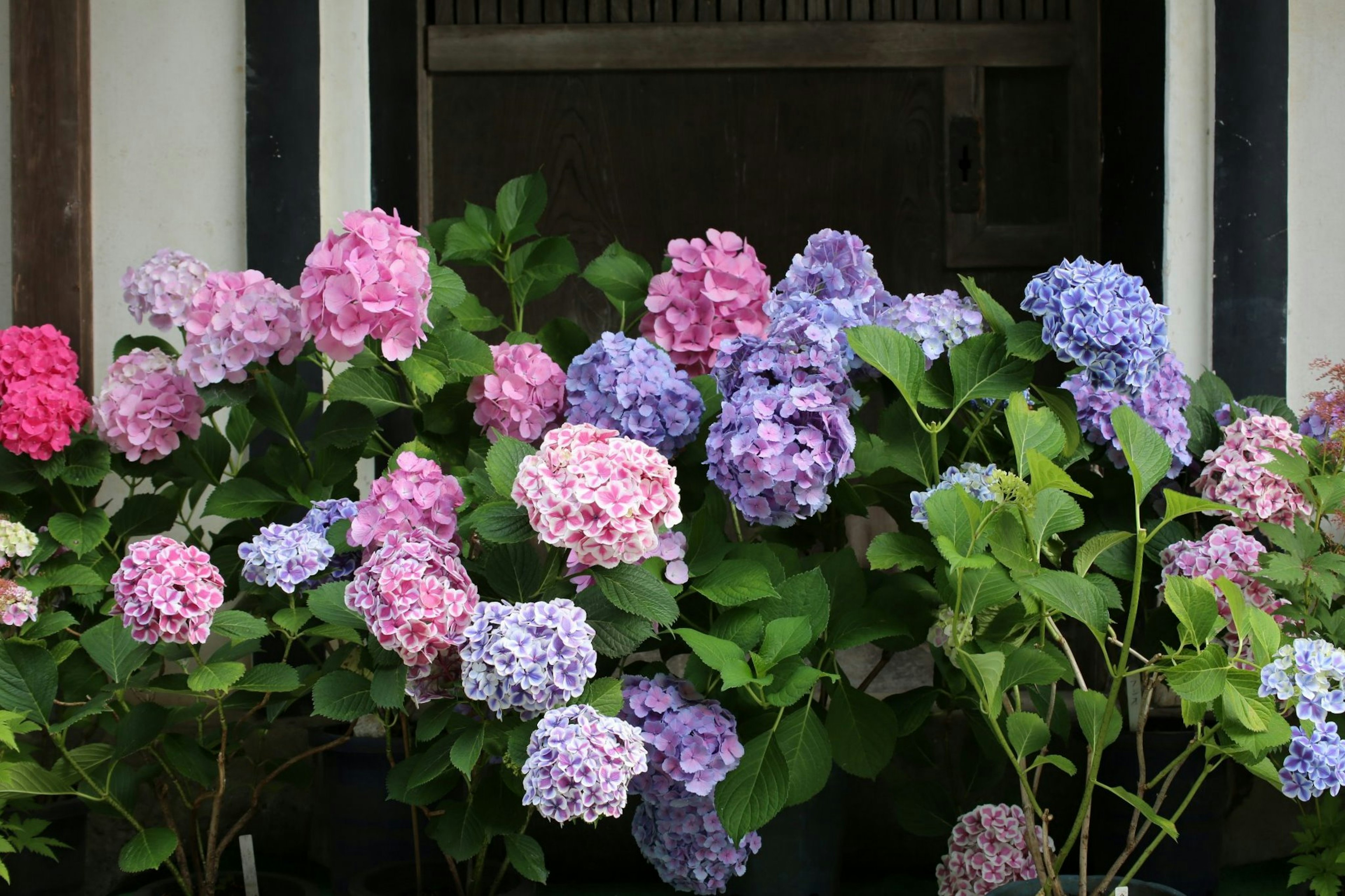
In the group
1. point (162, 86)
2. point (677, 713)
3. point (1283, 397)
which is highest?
point (162, 86)

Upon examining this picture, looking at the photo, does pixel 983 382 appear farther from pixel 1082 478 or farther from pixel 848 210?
pixel 848 210

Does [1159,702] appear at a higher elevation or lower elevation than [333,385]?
lower

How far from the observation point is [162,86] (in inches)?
103

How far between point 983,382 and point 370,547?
819 mm

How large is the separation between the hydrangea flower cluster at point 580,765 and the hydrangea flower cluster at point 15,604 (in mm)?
872

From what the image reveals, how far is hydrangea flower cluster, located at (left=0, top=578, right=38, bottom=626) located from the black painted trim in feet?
7.08

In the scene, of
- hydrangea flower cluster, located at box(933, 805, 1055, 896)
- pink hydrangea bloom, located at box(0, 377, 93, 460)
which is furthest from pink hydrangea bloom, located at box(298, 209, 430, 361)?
hydrangea flower cluster, located at box(933, 805, 1055, 896)

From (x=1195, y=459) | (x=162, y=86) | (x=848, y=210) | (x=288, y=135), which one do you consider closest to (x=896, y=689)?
(x=1195, y=459)

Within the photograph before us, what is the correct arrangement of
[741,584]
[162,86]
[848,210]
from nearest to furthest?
[741,584], [162,86], [848,210]

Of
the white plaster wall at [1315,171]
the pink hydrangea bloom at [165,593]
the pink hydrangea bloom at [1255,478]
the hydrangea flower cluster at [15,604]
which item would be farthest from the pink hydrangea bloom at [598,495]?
the white plaster wall at [1315,171]

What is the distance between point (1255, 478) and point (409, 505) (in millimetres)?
1239

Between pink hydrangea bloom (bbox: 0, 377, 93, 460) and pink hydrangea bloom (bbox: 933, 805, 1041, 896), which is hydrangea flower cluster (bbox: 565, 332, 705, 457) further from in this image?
pink hydrangea bloom (bbox: 0, 377, 93, 460)

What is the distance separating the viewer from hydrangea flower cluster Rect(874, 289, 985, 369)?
180cm

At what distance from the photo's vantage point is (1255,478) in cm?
199
